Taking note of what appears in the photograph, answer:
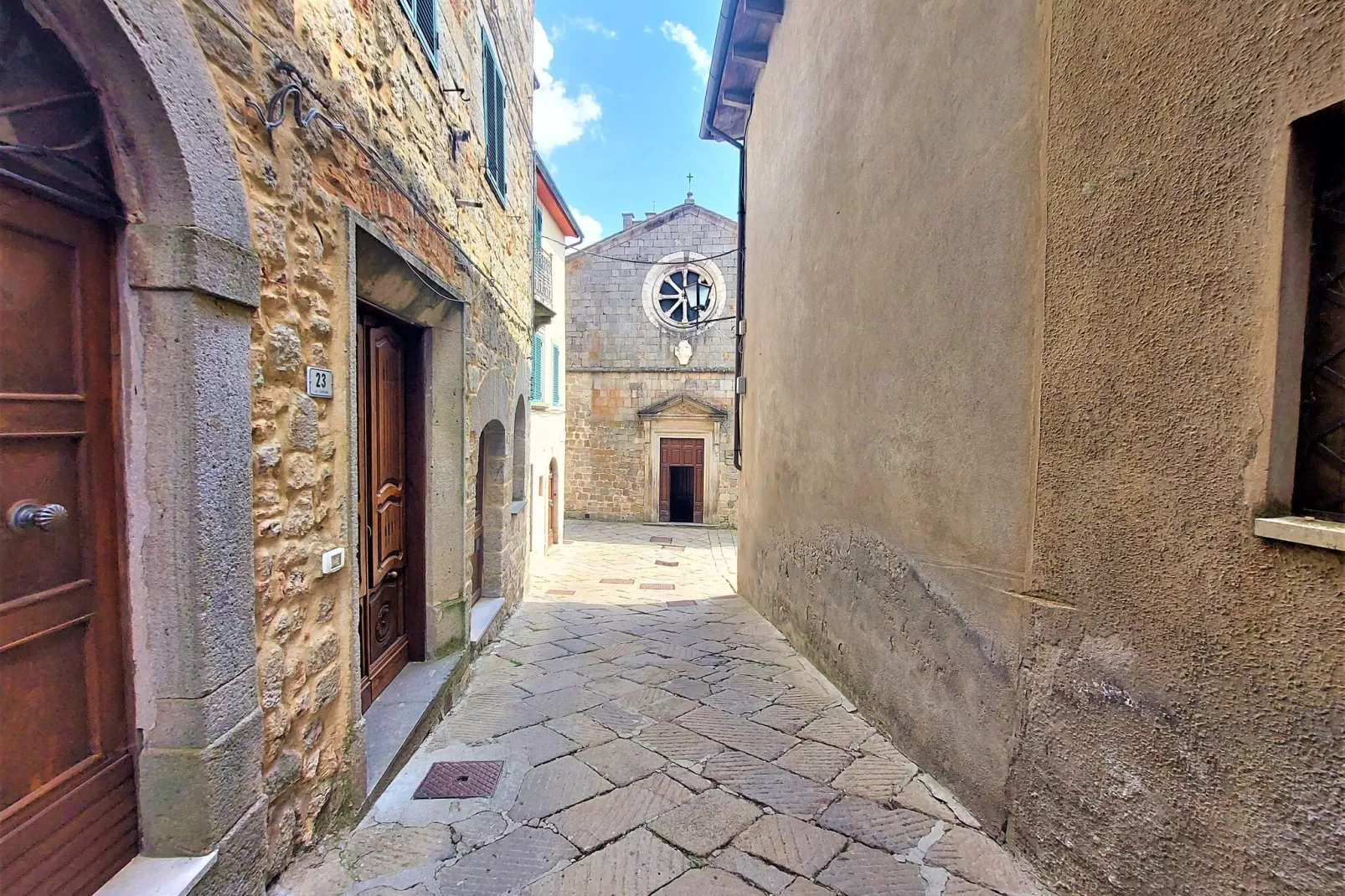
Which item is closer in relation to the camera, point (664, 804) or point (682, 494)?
point (664, 804)

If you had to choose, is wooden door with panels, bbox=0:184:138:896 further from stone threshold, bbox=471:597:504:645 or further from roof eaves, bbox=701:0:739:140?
roof eaves, bbox=701:0:739:140

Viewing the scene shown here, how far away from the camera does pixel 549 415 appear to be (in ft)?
36.5

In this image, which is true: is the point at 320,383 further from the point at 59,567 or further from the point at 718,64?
the point at 718,64

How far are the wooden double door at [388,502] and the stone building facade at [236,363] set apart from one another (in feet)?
0.10

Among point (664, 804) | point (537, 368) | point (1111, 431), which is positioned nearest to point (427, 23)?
point (1111, 431)

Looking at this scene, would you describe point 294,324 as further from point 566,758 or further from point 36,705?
point 566,758

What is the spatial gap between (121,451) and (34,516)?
26 cm

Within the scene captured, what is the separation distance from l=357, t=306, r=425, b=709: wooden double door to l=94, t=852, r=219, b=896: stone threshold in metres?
1.42

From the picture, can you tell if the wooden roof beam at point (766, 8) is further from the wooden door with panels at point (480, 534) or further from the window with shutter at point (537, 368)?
the window with shutter at point (537, 368)

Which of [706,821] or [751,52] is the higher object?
[751,52]

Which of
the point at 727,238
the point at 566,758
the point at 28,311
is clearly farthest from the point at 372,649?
the point at 727,238

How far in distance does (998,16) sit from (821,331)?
7.15 ft

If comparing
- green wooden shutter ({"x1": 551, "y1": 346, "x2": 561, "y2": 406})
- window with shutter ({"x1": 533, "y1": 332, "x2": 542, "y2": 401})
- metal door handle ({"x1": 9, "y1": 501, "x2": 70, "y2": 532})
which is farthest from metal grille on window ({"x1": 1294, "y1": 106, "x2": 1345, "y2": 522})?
green wooden shutter ({"x1": 551, "y1": 346, "x2": 561, "y2": 406})

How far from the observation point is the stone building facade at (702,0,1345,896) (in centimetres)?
140
